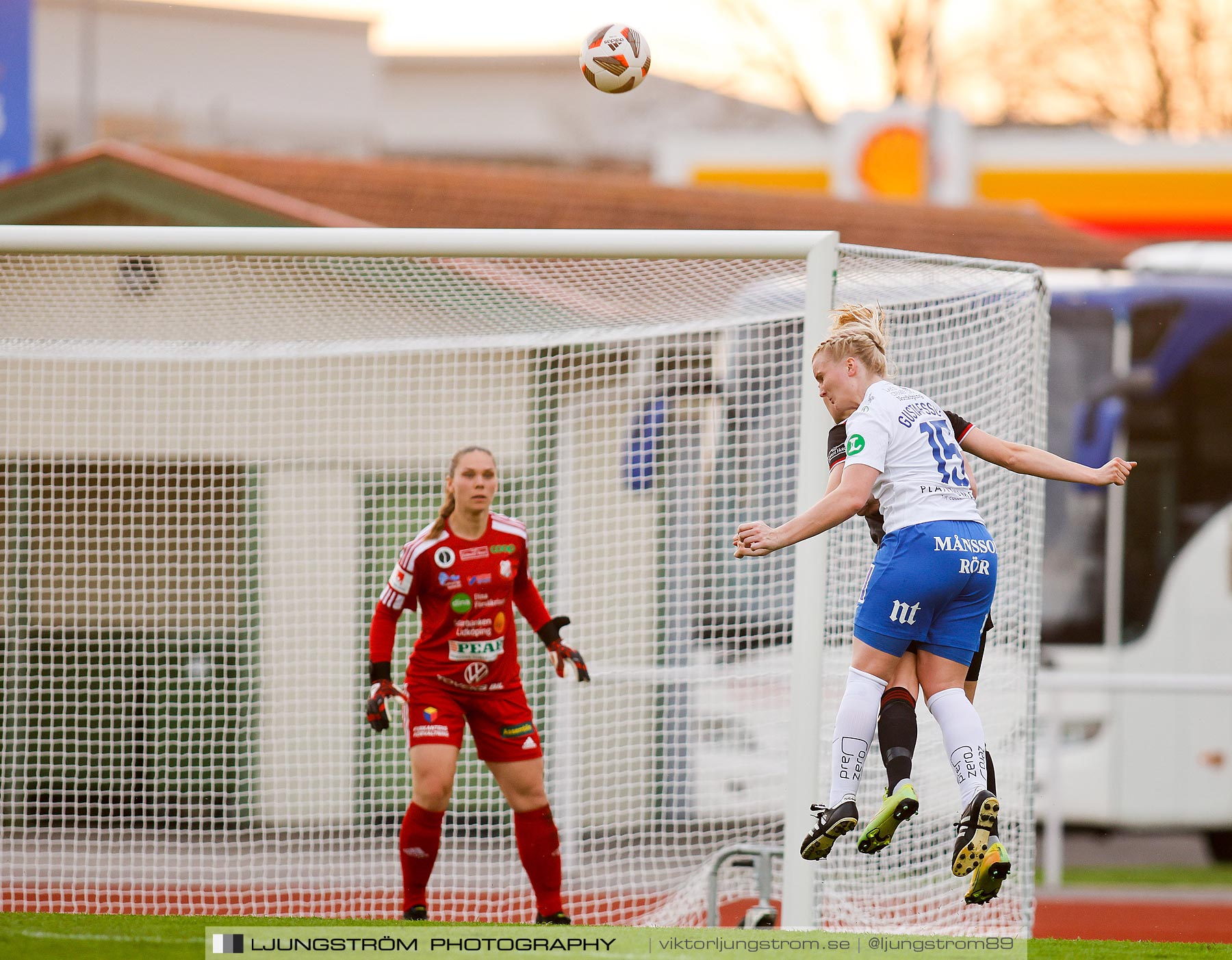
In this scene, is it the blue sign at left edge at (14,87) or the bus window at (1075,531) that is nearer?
the bus window at (1075,531)

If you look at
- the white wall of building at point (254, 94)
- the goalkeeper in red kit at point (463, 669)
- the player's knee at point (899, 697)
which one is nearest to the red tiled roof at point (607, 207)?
the goalkeeper in red kit at point (463, 669)

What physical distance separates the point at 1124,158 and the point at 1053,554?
22.0 feet

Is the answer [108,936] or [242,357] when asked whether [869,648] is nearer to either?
[108,936]

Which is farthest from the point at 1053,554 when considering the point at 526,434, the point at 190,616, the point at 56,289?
the point at 56,289

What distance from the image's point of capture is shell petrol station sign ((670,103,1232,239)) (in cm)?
1546

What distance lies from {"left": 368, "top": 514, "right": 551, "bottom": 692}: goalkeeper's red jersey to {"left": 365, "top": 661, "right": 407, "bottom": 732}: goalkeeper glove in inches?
1.5

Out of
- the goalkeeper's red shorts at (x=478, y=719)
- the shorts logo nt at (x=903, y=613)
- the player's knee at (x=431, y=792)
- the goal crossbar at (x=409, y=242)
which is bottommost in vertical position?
the player's knee at (x=431, y=792)

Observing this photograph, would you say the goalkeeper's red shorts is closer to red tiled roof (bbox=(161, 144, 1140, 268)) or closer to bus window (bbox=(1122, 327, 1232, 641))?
red tiled roof (bbox=(161, 144, 1140, 268))

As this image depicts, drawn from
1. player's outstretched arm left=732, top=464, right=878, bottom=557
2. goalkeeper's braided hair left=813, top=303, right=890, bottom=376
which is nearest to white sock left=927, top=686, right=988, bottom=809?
player's outstretched arm left=732, top=464, right=878, bottom=557

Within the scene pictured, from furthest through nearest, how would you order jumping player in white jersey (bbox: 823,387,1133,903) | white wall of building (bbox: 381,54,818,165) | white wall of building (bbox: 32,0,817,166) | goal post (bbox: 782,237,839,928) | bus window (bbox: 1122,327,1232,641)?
white wall of building (bbox: 381,54,818,165) < white wall of building (bbox: 32,0,817,166) < bus window (bbox: 1122,327,1232,641) < goal post (bbox: 782,237,839,928) < jumping player in white jersey (bbox: 823,387,1133,903)

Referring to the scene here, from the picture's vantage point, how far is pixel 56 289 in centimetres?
747

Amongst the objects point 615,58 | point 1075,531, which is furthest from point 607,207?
point 615,58

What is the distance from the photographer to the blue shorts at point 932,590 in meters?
4.55

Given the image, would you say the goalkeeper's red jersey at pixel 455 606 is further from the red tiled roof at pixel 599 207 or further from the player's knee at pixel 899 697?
the red tiled roof at pixel 599 207
